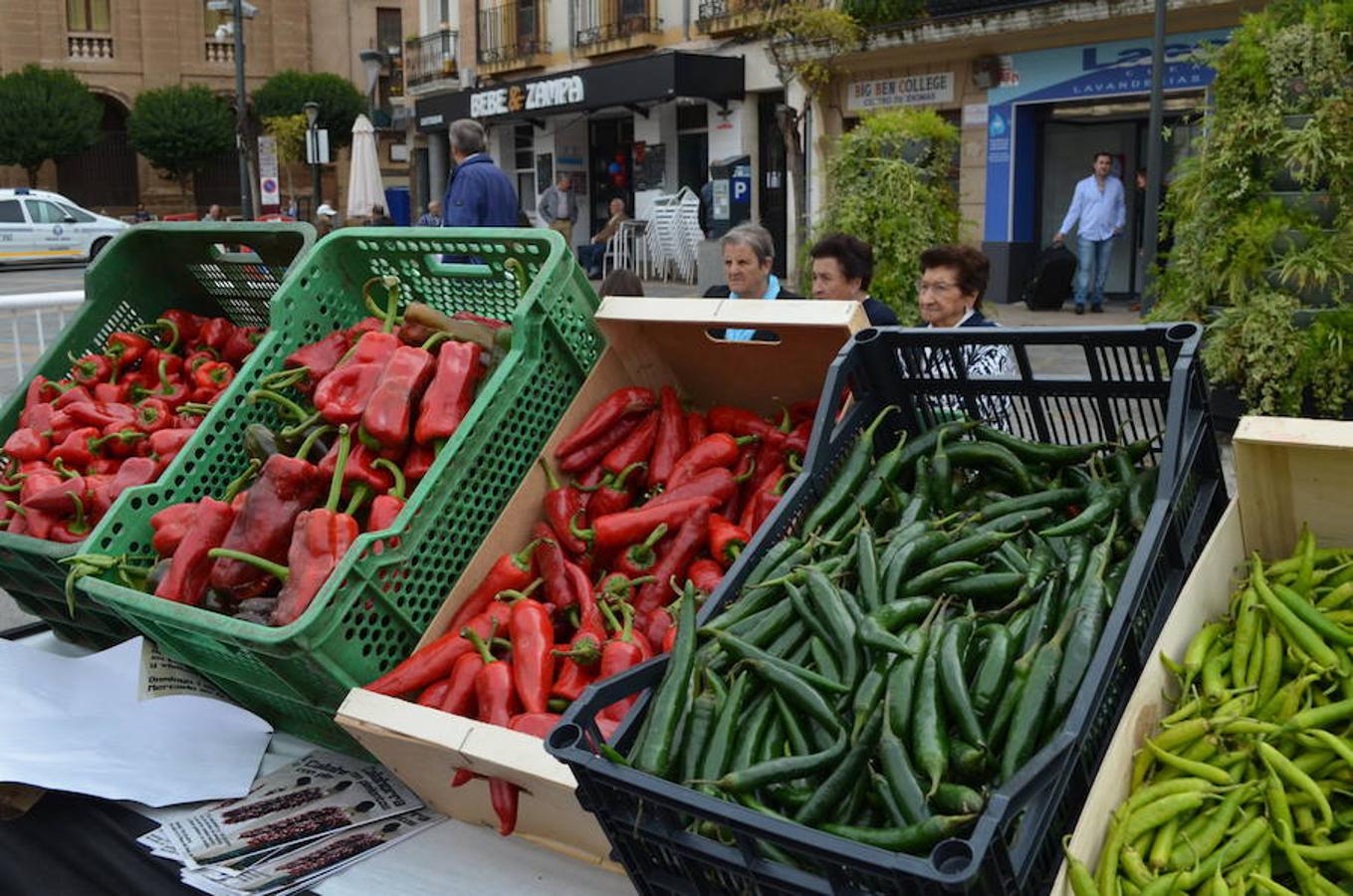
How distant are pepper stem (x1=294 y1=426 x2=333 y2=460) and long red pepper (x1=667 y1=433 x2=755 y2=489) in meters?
0.87

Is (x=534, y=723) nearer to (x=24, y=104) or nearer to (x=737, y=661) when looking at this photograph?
(x=737, y=661)

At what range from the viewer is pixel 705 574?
283 cm

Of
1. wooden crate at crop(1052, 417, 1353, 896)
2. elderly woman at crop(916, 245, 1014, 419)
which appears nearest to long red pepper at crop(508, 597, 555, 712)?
wooden crate at crop(1052, 417, 1353, 896)

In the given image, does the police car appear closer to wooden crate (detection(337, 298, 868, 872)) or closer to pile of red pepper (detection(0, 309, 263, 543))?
pile of red pepper (detection(0, 309, 263, 543))

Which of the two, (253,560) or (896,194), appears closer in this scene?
(253,560)

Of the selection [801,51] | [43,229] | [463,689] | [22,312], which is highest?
[801,51]

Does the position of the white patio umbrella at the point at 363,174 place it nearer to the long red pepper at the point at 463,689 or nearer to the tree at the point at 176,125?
the long red pepper at the point at 463,689

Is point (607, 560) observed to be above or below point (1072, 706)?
below

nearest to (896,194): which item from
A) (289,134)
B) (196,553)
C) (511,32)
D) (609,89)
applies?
(196,553)

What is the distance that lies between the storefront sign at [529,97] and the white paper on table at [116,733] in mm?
23413

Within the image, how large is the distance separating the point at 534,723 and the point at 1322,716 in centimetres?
136

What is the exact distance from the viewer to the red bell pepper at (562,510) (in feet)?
9.71

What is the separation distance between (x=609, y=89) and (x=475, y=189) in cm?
1642

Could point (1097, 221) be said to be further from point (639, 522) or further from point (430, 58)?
point (430, 58)
